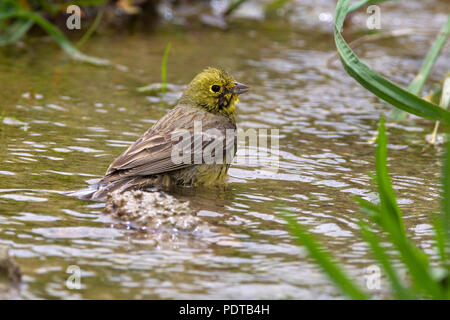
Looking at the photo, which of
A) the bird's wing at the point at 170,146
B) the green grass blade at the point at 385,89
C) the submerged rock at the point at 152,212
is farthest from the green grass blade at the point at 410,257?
the bird's wing at the point at 170,146

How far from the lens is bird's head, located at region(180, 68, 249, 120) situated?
567 centimetres

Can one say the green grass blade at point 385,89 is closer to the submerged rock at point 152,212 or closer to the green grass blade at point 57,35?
the submerged rock at point 152,212

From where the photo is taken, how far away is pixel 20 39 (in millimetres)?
8484

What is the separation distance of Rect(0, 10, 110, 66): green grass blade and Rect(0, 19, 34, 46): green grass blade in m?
0.17

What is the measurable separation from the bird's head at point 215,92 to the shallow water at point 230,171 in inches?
20.8

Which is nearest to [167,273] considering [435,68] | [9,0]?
[9,0]

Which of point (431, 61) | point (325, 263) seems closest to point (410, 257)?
point (325, 263)

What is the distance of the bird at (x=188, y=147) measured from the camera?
15.4 feet

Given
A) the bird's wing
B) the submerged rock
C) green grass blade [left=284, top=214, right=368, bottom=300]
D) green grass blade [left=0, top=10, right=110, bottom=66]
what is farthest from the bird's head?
green grass blade [left=284, top=214, right=368, bottom=300]

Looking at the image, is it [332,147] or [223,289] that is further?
[332,147]

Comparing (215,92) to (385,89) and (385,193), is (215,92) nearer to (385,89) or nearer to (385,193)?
(385,89)
